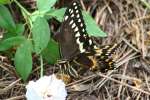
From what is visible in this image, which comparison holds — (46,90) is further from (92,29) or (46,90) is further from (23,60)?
(92,29)

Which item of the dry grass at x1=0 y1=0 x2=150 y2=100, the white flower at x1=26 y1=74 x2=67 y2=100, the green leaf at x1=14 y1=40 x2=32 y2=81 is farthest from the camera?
the dry grass at x1=0 y1=0 x2=150 y2=100

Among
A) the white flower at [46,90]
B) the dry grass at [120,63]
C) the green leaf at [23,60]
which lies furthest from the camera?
the dry grass at [120,63]

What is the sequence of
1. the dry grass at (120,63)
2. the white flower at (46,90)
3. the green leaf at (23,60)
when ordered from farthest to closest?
the dry grass at (120,63)
the green leaf at (23,60)
the white flower at (46,90)

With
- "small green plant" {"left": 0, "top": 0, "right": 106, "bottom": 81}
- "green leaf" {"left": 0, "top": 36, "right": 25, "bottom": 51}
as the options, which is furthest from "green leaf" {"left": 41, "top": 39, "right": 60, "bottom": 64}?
→ "green leaf" {"left": 0, "top": 36, "right": 25, "bottom": 51}

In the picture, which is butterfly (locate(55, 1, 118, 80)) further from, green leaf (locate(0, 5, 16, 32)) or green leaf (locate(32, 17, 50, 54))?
green leaf (locate(0, 5, 16, 32))

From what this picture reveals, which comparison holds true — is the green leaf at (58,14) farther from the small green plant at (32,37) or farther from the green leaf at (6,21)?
the green leaf at (6,21)

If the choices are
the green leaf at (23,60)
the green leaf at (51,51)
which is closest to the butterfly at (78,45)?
the green leaf at (51,51)

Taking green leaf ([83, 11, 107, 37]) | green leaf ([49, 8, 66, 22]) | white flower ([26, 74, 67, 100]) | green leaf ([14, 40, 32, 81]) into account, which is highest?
green leaf ([49, 8, 66, 22])
